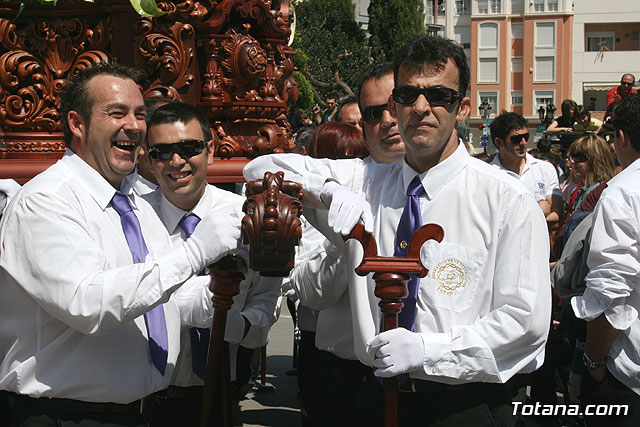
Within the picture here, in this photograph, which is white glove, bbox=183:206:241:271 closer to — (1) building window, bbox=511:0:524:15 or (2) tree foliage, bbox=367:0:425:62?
(2) tree foliage, bbox=367:0:425:62

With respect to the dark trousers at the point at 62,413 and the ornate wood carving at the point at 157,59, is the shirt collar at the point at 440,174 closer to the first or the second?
the dark trousers at the point at 62,413

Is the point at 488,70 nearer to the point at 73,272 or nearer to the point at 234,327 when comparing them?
the point at 234,327

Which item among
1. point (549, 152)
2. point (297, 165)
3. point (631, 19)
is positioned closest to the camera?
point (297, 165)

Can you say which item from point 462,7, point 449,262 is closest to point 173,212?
point 449,262

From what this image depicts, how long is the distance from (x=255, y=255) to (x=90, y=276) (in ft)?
1.89

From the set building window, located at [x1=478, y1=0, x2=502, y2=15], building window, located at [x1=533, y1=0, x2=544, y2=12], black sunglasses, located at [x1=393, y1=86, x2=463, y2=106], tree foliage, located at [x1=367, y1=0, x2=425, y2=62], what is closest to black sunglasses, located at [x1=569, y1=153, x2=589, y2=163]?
black sunglasses, located at [x1=393, y1=86, x2=463, y2=106]

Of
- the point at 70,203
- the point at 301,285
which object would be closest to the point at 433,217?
the point at 301,285

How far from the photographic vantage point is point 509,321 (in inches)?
104

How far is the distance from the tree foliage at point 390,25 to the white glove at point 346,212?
4722 centimetres

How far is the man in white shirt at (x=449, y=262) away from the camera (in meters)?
2.64

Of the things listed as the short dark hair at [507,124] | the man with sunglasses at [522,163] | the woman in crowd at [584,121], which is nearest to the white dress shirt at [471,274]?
the man with sunglasses at [522,163]

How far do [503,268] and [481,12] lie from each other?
64.2m

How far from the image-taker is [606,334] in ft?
11.9

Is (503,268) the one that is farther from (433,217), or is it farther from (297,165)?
(297,165)
